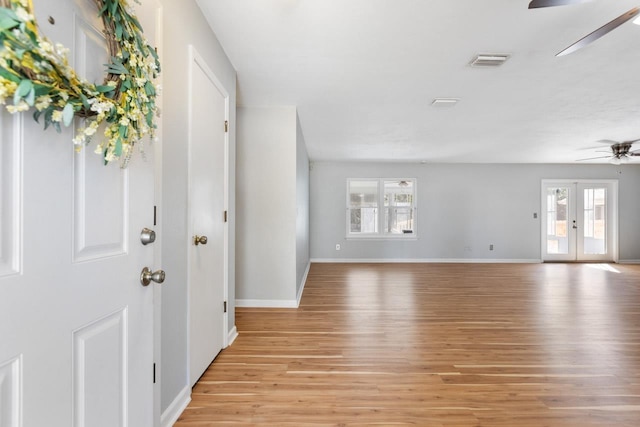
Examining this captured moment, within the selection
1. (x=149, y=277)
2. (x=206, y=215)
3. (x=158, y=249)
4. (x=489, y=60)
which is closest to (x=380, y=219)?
(x=489, y=60)

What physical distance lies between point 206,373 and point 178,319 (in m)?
0.69

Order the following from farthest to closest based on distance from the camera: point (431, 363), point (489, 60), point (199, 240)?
point (489, 60) < point (431, 363) < point (199, 240)

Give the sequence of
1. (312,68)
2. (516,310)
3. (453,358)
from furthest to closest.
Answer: (516,310)
(312,68)
(453,358)

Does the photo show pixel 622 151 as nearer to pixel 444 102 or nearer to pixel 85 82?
pixel 444 102

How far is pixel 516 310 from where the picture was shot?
143 inches

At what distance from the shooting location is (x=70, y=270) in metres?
0.81

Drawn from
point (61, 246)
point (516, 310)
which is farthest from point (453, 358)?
point (61, 246)

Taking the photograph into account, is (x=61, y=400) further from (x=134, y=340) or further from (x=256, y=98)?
(x=256, y=98)

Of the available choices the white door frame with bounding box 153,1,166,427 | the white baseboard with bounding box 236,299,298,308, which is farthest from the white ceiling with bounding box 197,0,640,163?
the white baseboard with bounding box 236,299,298,308

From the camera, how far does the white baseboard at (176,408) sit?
1548mm

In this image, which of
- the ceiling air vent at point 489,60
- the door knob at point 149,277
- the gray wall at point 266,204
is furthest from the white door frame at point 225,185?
the ceiling air vent at point 489,60

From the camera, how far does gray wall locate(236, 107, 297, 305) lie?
3539 mm

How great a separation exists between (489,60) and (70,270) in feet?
9.58

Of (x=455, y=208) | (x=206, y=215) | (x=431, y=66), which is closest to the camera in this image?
(x=206, y=215)
